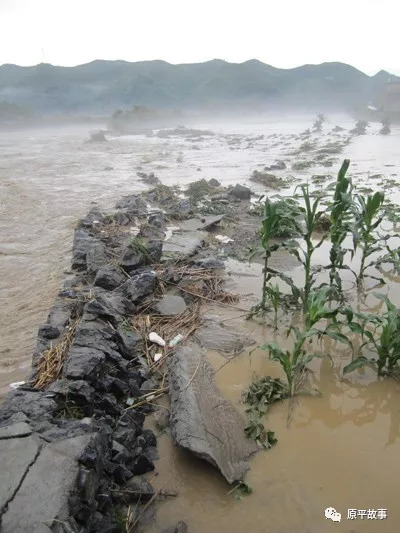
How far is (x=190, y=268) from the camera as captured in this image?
5.47 m

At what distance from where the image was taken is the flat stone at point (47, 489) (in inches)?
66.3

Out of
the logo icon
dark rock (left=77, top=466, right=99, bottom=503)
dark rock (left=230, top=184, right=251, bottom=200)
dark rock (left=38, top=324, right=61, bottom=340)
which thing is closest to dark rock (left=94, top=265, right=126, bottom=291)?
dark rock (left=38, top=324, right=61, bottom=340)

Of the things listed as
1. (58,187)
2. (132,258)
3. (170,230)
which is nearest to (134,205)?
(170,230)

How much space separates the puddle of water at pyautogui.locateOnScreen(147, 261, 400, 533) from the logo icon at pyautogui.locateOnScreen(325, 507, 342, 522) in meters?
0.03

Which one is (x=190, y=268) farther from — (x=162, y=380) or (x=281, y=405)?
(x=281, y=405)

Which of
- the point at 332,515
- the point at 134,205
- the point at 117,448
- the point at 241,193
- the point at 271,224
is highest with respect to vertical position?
the point at 271,224

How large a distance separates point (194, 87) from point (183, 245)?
235 ft

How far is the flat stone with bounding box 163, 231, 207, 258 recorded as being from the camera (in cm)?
601

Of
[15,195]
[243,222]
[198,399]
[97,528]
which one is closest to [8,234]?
[15,195]

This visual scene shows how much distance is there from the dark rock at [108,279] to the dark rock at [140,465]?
8.66ft

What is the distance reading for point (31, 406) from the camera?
247cm

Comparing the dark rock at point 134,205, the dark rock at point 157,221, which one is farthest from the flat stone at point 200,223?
the dark rock at point 134,205

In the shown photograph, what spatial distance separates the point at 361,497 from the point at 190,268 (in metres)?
3.62

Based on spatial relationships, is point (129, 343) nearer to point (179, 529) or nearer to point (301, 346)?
point (301, 346)
